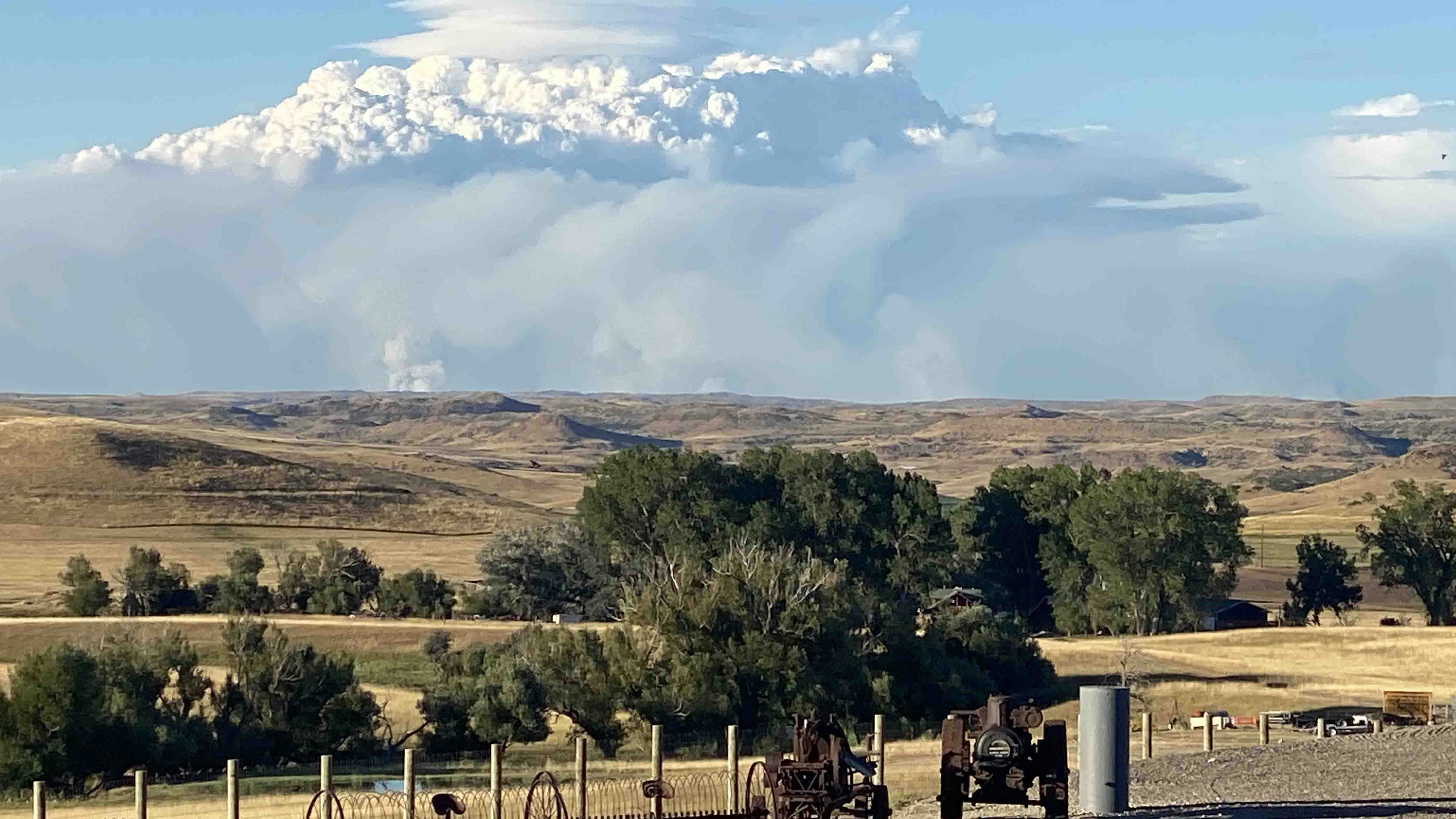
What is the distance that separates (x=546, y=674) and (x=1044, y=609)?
50.4m

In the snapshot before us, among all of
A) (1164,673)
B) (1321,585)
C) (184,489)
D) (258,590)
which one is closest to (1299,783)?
(1164,673)

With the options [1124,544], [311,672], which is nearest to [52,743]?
[311,672]

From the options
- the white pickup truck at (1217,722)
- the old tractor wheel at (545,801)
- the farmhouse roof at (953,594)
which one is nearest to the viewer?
the old tractor wheel at (545,801)

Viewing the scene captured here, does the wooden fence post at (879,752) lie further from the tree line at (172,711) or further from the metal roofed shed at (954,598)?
the metal roofed shed at (954,598)

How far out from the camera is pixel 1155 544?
9106cm

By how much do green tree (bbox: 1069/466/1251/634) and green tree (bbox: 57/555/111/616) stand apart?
131 feet

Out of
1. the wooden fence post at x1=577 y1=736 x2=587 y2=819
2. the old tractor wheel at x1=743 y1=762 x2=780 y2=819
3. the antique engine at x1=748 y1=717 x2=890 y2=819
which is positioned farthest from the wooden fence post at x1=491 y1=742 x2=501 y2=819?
the antique engine at x1=748 y1=717 x2=890 y2=819

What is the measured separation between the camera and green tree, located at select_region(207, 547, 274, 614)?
8444 centimetres

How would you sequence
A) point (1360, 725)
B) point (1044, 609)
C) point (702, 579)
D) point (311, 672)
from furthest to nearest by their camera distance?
point (1044, 609) < point (702, 579) < point (311, 672) < point (1360, 725)

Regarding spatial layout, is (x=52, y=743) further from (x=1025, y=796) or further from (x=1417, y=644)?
(x=1417, y=644)

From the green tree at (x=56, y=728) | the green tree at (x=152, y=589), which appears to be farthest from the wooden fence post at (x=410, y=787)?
the green tree at (x=152, y=589)

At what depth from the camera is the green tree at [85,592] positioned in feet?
277

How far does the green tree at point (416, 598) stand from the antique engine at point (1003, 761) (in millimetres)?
62178

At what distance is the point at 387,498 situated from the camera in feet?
501
